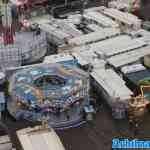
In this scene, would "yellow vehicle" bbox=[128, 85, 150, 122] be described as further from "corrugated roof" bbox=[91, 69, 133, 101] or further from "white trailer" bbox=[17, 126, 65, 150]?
"white trailer" bbox=[17, 126, 65, 150]

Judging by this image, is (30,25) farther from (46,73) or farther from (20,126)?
(20,126)

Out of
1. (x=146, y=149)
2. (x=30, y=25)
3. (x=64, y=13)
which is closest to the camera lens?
(x=146, y=149)

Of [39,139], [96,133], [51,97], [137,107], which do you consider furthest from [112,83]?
[39,139]

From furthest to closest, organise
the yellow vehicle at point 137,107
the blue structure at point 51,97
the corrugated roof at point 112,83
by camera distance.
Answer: the corrugated roof at point 112,83
the yellow vehicle at point 137,107
the blue structure at point 51,97

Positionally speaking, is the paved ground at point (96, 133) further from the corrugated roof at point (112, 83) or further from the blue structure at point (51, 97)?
the corrugated roof at point (112, 83)

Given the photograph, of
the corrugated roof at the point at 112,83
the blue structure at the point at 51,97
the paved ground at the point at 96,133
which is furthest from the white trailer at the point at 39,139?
the corrugated roof at the point at 112,83

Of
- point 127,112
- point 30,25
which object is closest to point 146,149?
point 127,112

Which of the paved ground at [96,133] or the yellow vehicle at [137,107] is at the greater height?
the yellow vehicle at [137,107]

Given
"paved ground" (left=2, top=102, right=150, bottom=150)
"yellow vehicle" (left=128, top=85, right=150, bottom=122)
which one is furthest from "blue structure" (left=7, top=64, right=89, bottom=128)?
"yellow vehicle" (left=128, top=85, right=150, bottom=122)

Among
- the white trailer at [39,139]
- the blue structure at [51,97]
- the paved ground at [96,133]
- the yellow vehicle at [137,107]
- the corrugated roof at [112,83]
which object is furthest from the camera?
the corrugated roof at [112,83]
